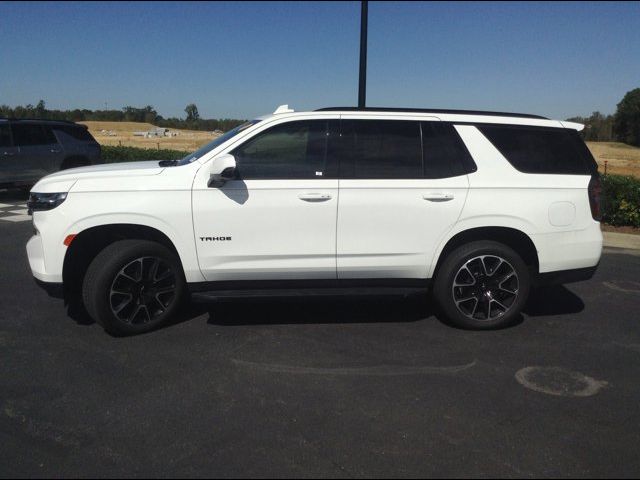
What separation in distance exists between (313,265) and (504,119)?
208 cm

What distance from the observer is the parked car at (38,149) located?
12.4 meters

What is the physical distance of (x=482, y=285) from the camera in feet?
16.1

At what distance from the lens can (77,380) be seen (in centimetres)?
391

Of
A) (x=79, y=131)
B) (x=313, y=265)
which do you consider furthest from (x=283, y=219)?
(x=79, y=131)

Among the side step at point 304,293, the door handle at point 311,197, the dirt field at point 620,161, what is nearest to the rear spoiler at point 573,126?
the side step at point 304,293

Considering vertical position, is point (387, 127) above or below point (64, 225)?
above

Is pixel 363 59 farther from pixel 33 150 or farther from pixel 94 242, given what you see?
pixel 33 150

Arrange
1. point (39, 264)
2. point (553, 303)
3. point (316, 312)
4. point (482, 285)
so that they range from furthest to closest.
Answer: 1. point (553, 303)
2. point (316, 312)
3. point (482, 285)
4. point (39, 264)

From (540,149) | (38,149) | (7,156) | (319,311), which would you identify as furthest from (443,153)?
(38,149)

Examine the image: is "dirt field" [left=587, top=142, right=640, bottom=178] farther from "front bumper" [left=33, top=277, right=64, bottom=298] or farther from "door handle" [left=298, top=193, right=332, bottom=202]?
"front bumper" [left=33, top=277, right=64, bottom=298]

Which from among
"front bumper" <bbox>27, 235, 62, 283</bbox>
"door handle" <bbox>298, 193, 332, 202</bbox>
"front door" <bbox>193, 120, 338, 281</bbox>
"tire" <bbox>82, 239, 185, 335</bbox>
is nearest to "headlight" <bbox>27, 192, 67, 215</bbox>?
"front bumper" <bbox>27, 235, 62, 283</bbox>

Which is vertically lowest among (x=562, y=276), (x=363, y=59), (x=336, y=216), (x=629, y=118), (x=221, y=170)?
(x=562, y=276)

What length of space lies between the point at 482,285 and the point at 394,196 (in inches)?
43.0

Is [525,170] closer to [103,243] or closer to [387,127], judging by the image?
[387,127]
